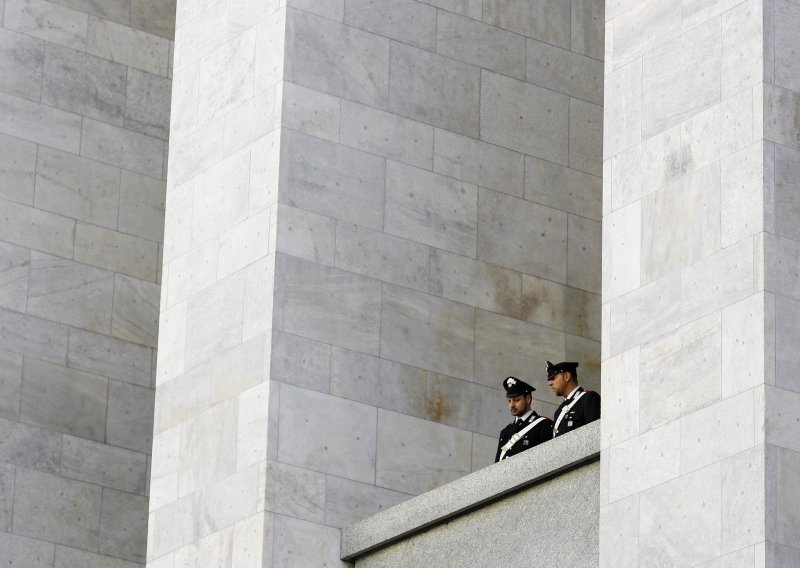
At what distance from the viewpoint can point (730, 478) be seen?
55.4 ft

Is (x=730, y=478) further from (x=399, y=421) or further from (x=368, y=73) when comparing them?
(x=368, y=73)

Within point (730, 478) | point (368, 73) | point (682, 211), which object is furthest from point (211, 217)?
point (730, 478)

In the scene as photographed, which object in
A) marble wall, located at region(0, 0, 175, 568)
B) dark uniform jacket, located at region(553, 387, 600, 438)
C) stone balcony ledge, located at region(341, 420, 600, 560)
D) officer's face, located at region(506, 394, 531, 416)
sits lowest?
stone balcony ledge, located at region(341, 420, 600, 560)

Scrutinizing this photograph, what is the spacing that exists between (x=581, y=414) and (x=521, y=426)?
150 centimetres

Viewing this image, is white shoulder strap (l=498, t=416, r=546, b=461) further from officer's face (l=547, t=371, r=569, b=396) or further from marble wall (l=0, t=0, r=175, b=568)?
marble wall (l=0, t=0, r=175, b=568)

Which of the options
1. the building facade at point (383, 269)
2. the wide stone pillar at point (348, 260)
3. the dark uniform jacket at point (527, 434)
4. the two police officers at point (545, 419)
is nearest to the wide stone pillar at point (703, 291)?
the building facade at point (383, 269)

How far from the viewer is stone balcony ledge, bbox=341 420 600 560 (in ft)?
64.2

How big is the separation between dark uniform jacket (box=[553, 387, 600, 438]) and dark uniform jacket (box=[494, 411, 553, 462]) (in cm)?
88

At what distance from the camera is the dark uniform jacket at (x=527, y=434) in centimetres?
2248

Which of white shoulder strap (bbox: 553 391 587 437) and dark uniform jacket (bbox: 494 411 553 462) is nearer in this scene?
white shoulder strap (bbox: 553 391 587 437)

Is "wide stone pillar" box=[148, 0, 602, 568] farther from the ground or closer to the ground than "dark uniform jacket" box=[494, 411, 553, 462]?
farther from the ground

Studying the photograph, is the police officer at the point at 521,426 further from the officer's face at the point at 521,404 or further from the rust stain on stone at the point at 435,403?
the rust stain on stone at the point at 435,403

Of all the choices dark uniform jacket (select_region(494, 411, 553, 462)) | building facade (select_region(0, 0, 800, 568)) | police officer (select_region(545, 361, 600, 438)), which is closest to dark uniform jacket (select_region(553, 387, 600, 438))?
police officer (select_region(545, 361, 600, 438))

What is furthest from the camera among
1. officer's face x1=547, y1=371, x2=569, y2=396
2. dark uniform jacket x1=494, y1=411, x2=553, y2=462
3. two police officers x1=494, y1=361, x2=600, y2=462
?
dark uniform jacket x1=494, y1=411, x2=553, y2=462
